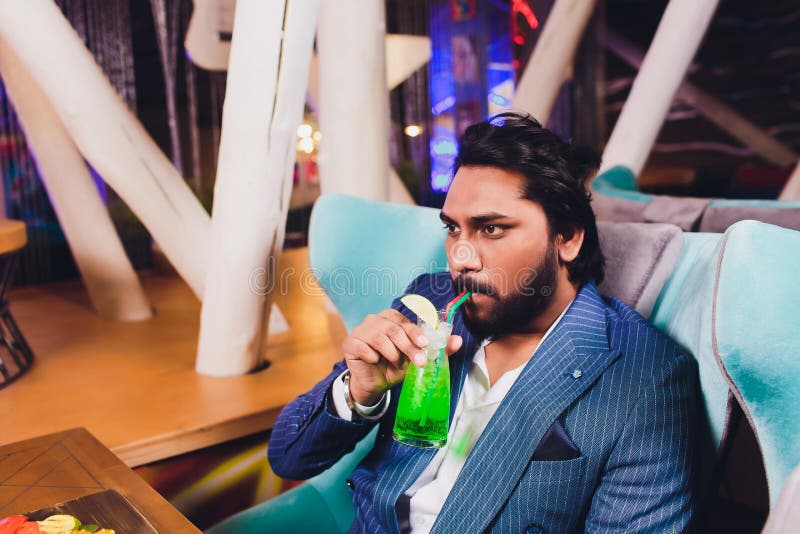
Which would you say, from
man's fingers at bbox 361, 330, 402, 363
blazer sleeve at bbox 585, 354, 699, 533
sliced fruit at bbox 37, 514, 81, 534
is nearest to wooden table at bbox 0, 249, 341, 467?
sliced fruit at bbox 37, 514, 81, 534

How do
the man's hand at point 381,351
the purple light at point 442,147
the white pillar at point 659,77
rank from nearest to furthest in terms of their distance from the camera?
the man's hand at point 381,351
the white pillar at point 659,77
the purple light at point 442,147

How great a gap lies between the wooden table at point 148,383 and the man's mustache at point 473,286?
3.59 ft

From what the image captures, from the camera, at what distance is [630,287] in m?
1.51

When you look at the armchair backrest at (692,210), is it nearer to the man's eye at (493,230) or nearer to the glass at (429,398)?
the man's eye at (493,230)

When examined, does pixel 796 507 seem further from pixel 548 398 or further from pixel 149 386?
pixel 149 386

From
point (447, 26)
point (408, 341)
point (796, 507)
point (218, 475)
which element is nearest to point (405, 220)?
point (408, 341)

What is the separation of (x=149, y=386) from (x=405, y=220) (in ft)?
3.95

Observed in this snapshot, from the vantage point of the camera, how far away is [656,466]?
3.85 feet

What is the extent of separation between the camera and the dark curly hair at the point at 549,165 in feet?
4.66

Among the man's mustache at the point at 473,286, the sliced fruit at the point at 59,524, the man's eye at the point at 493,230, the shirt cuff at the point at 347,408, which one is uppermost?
the man's eye at the point at 493,230

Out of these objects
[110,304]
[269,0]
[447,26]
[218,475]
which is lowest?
[110,304]

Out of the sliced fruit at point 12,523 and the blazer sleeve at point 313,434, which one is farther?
the blazer sleeve at point 313,434

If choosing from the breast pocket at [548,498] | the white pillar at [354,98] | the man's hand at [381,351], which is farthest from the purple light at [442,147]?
the breast pocket at [548,498]

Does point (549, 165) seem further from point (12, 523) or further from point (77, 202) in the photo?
point (77, 202)
